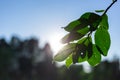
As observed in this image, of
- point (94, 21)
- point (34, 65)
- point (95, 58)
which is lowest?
point (34, 65)

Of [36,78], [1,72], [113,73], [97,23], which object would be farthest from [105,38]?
[36,78]

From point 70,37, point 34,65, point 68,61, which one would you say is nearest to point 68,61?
point 68,61

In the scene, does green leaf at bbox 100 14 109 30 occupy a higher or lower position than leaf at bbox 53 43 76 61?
higher

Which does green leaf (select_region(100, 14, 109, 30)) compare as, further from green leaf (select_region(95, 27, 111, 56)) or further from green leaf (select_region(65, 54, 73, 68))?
green leaf (select_region(65, 54, 73, 68))

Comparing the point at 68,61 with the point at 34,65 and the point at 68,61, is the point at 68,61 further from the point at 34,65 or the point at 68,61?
the point at 34,65

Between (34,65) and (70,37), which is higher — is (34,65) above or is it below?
below

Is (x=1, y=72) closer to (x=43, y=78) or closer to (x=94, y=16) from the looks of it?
(x=43, y=78)

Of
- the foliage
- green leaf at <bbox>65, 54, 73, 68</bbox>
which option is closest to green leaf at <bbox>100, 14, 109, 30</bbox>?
the foliage

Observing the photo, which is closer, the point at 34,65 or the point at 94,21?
the point at 94,21
